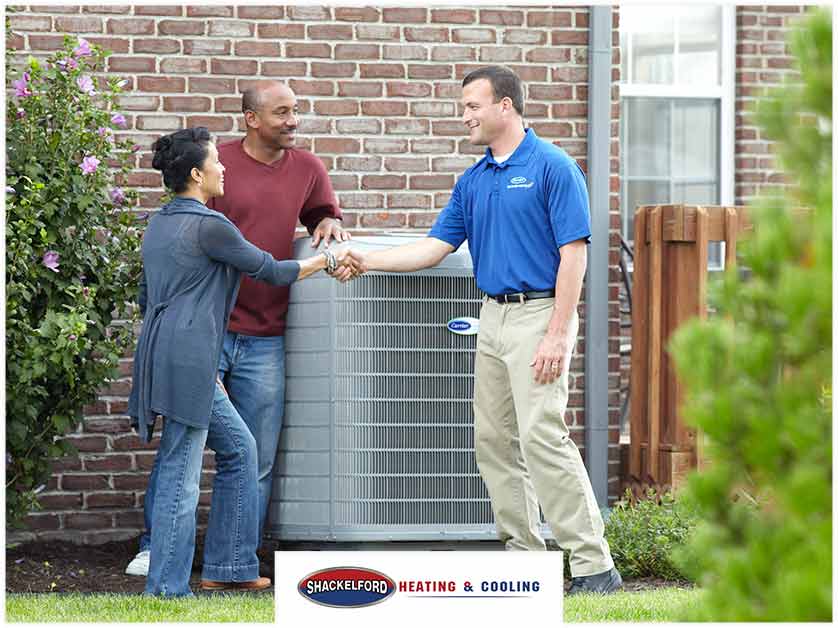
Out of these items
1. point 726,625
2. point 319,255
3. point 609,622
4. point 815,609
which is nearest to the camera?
point 815,609

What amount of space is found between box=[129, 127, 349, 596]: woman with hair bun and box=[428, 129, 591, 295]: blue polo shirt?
Answer: 61cm

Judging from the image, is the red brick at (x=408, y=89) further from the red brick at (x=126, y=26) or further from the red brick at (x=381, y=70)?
the red brick at (x=126, y=26)

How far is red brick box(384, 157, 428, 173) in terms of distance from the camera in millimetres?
5312

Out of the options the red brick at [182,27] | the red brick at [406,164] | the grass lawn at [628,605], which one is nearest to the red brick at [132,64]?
the red brick at [182,27]

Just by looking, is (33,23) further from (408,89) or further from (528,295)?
(528,295)

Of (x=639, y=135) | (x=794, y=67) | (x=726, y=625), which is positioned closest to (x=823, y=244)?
(x=794, y=67)

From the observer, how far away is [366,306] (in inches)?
174

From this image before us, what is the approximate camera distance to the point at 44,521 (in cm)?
514

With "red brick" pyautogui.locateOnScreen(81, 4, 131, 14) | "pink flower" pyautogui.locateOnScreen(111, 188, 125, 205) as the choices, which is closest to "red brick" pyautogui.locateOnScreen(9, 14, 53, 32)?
"red brick" pyautogui.locateOnScreen(81, 4, 131, 14)

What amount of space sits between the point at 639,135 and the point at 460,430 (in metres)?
2.94

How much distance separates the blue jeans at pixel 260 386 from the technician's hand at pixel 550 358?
940 millimetres

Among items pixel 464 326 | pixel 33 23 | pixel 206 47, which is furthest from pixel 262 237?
pixel 33 23

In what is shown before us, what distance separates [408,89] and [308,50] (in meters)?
0.44

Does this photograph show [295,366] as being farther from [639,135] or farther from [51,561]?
[639,135]
